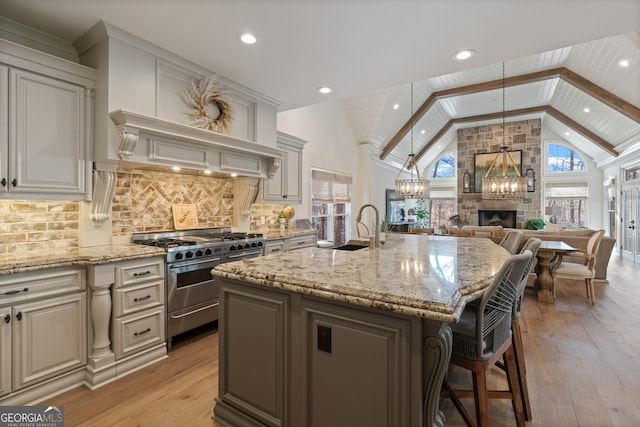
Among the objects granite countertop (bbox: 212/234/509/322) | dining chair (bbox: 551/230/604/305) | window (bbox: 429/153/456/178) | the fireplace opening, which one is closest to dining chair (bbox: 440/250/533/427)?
granite countertop (bbox: 212/234/509/322)

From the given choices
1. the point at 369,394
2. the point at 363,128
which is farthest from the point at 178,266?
the point at 363,128

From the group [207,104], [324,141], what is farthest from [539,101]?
[207,104]

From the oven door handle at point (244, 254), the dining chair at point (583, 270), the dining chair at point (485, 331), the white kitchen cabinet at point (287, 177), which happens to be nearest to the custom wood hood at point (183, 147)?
the white kitchen cabinet at point (287, 177)

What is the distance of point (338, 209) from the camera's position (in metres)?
6.65

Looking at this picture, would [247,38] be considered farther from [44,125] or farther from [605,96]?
[605,96]

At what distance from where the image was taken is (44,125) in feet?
7.20

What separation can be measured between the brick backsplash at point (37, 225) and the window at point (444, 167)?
11.8m

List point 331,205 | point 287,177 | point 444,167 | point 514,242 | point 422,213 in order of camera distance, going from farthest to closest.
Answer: point 444,167 → point 422,213 → point 331,205 → point 287,177 → point 514,242

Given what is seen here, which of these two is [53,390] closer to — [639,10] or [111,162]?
[111,162]

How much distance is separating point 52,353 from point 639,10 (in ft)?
15.1

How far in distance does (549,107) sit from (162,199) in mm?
10153

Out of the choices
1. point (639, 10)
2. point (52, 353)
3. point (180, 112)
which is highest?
point (639, 10)

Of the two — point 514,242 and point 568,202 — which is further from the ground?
point 568,202

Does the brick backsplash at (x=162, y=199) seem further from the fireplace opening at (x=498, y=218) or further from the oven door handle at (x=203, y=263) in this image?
the fireplace opening at (x=498, y=218)
